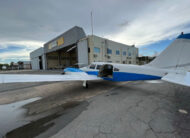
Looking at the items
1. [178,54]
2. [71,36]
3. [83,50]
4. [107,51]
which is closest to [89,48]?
[83,50]

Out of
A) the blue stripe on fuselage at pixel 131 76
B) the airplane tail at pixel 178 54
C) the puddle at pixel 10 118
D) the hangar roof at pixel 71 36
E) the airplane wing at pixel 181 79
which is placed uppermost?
the hangar roof at pixel 71 36

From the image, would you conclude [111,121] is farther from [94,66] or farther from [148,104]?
[94,66]

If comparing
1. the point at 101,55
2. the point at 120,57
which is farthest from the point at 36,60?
the point at 120,57

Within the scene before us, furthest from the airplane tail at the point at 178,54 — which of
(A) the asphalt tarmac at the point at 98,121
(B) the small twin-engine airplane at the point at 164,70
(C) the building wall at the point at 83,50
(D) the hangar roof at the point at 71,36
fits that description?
(D) the hangar roof at the point at 71,36

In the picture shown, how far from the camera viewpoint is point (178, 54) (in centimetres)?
331

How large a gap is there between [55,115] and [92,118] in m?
1.26

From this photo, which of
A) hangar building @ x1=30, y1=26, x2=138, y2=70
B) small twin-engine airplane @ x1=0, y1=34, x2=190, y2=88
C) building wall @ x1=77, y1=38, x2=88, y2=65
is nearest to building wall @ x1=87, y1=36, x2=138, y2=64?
hangar building @ x1=30, y1=26, x2=138, y2=70

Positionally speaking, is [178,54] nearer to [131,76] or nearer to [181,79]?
[181,79]

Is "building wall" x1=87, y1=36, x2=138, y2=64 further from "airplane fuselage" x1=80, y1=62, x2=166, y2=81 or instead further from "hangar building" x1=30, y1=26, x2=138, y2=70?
"airplane fuselage" x1=80, y1=62, x2=166, y2=81

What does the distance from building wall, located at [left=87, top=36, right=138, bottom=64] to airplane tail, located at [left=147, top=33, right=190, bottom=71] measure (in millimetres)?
10315

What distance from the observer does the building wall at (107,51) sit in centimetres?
1306

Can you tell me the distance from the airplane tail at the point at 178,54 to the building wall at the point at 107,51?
33.8 feet

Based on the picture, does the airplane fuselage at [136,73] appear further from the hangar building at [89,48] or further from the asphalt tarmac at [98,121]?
the hangar building at [89,48]

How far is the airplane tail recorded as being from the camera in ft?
10.3
